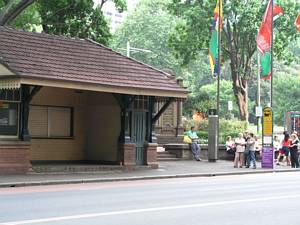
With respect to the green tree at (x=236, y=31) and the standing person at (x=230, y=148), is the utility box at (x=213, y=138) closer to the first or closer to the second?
the standing person at (x=230, y=148)

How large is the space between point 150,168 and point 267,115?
634 centimetres

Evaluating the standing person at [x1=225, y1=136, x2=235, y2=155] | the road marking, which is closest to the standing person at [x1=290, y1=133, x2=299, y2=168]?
the standing person at [x1=225, y1=136, x2=235, y2=155]

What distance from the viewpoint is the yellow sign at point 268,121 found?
28125 millimetres

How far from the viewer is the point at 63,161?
25.6 m

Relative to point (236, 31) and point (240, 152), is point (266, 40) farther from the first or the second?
point (236, 31)

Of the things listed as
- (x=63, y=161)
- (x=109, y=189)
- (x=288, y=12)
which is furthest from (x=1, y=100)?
(x=288, y=12)

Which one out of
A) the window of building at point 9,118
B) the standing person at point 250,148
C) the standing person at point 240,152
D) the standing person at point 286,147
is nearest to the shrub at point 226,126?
the standing person at point 286,147

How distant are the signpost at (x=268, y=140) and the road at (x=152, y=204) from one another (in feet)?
30.9

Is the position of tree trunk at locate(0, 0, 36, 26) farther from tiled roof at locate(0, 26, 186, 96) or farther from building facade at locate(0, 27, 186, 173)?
Answer: building facade at locate(0, 27, 186, 173)

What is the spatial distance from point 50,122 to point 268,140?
9960 millimetres

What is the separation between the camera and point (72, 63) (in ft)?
77.6

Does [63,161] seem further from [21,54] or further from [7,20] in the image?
[7,20]

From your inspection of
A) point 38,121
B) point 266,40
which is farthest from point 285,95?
point 38,121

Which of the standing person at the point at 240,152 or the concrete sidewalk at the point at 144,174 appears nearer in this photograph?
the concrete sidewalk at the point at 144,174
